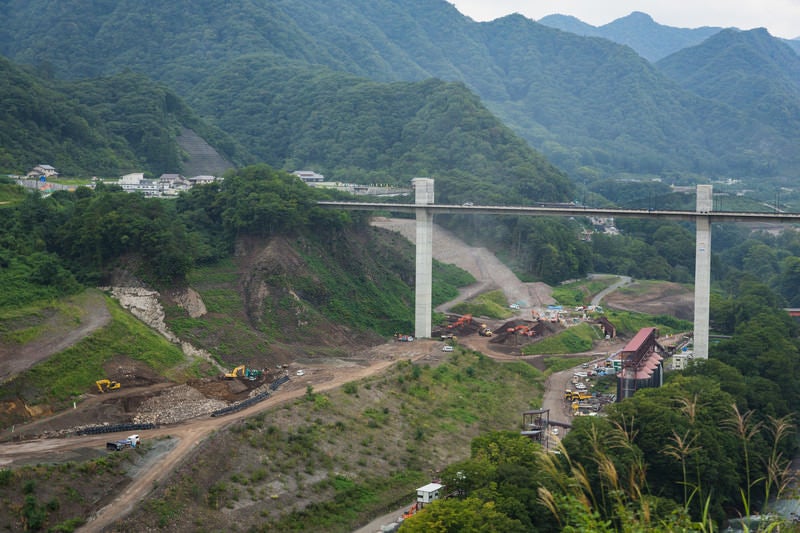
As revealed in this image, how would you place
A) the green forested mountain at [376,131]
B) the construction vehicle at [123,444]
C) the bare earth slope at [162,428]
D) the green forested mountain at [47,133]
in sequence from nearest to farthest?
the bare earth slope at [162,428], the construction vehicle at [123,444], the green forested mountain at [47,133], the green forested mountain at [376,131]

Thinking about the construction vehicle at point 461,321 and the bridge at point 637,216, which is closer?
the bridge at point 637,216

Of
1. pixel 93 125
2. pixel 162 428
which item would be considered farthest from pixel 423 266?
pixel 93 125

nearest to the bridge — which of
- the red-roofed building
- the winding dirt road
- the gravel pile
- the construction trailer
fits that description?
the red-roofed building

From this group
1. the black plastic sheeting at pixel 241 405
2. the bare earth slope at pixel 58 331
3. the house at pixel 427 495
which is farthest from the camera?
the black plastic sheeting at pixel 241 405

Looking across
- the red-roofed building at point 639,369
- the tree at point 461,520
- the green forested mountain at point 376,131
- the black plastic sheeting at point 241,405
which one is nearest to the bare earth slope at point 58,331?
the black plastic sheeting at point 241,405

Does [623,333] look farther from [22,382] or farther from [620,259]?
[22,382]

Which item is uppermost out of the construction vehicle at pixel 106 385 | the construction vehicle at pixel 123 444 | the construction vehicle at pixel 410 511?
the construction vehicle at pixel 106 385

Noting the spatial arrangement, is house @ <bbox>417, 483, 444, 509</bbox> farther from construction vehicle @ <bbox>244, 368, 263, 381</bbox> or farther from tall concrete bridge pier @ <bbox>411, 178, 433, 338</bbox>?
tall concrete bridge pier @ <bbox>411, 178, 433, 338</bbox>

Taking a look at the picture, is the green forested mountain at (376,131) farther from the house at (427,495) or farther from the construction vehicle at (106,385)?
the house at (427,495)
